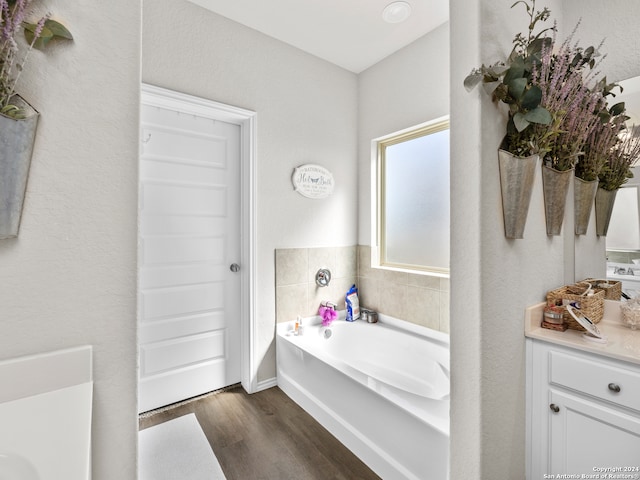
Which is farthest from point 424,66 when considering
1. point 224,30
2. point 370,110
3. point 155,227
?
point 155,227

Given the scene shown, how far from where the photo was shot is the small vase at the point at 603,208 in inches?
60.5

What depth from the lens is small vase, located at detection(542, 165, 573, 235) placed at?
1.43 m

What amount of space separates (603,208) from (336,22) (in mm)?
2075

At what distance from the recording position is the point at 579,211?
1.61m

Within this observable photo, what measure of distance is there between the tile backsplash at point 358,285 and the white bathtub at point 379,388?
12 cm

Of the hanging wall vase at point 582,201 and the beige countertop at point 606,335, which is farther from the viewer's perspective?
the hanging wall vase at point 582,201

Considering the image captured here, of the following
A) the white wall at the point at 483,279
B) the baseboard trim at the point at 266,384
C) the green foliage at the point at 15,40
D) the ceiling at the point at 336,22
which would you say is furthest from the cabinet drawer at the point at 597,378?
the ceiling at the point at 336,22

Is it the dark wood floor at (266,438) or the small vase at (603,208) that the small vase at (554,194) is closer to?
the small vase at (603,208)

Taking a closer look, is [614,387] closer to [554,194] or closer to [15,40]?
[554,194]

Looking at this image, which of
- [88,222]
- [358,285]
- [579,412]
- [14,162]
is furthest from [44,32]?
[358,285]

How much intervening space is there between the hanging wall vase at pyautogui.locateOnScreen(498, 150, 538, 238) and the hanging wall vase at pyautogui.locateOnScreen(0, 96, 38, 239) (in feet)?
A: 4.76

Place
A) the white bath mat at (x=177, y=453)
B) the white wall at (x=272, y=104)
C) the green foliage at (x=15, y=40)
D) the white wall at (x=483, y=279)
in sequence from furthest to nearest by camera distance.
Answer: the white wall at (x=272, y=104) < the white bath mat at (x=177, y=453) < the white wall at (x=483, y=279) < the green foliage at (x=15, y=40)

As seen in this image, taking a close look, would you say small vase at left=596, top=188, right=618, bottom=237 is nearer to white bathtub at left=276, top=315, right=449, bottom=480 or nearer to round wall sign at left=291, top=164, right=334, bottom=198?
white bathtub at left=276, top=315, right=449, bottom=480

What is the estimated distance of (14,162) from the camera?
0.56 meters
